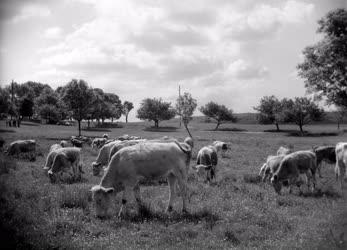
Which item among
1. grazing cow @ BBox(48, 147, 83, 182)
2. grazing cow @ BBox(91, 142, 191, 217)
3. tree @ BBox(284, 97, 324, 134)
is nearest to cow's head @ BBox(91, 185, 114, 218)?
grazing cow @ BBox(91, 142, 191, 217)

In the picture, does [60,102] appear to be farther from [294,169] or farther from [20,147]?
[294,169]

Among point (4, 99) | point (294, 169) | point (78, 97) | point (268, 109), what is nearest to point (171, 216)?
point (294, 169)

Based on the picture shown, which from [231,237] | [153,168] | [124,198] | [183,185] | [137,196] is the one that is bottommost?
[231,237]

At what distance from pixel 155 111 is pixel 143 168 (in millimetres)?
112740

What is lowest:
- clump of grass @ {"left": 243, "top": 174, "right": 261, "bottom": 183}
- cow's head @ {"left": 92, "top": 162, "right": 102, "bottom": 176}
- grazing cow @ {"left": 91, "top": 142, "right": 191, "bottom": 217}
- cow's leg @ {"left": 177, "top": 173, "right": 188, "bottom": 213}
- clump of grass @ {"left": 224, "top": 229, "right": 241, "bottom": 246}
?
clump of grass @ {"left": 243, "top": 174, "right": 261, "bottom": 183}

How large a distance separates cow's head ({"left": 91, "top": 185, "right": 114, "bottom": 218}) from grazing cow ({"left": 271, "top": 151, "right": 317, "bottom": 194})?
7.79m

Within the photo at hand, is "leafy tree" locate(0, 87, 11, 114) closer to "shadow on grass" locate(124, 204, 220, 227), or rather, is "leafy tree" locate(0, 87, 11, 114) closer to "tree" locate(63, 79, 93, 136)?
"tree" locate(63, 79, 93, 136)

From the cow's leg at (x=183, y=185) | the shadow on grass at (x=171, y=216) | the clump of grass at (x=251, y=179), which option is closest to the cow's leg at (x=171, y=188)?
the cow's leg at (x=183, y=185)

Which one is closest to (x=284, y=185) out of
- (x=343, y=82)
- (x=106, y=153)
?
(x=106, y=153)

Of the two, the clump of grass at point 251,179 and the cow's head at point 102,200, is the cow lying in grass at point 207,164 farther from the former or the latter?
the cow's head at point 102,200

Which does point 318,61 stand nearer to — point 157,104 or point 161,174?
point 161,174

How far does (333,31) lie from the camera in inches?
1171

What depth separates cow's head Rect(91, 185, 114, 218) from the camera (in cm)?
1014

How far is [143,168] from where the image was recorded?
1134 centimetres
